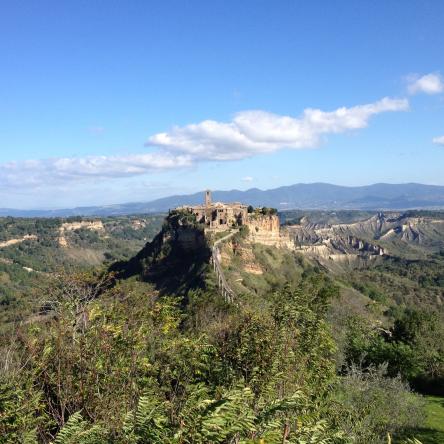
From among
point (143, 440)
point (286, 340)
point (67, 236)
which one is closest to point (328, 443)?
point (143, 440)

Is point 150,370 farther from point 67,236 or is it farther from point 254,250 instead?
point 67,236

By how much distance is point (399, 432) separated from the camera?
64.0 feet

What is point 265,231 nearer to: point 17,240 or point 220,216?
point 220,216

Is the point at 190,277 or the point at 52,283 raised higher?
the point at 52,283

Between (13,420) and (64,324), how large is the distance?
4134 millimetres

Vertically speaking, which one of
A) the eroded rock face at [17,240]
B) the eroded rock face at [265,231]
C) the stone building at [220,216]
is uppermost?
the stone building at [220,216]

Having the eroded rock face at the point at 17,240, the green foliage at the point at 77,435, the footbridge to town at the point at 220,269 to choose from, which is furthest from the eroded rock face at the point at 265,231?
the eroded rock face at the point at 17,240

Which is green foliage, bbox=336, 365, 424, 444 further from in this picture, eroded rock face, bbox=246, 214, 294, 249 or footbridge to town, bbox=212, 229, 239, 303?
eroded rock face, bbox=246, 214, 294, 249

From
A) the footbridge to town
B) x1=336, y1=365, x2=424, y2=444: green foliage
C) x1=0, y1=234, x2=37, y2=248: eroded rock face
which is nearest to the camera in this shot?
x1=336, y1=365, x2=424, y2=444: green foliage

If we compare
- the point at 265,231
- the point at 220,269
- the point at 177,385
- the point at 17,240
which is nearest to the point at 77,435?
the point at 177,385

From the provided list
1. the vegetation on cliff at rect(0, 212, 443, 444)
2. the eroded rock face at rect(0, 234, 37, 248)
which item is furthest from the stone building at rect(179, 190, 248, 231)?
the eroded rock face at rect(0, 234, 37, 248)

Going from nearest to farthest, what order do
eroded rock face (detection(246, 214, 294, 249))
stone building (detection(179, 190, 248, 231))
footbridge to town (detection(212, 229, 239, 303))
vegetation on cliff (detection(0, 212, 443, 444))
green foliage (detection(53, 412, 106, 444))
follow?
green foliage (detection(53, 412, 106, 444))
vegetation on cliff (detection(0, 212, 443, 444))
footbridge to town (detection(212, 229, 239, 303))
stone building (detection(179, 190, 248, 231))
eroded rock face (detection(246, 214, 294, 249))

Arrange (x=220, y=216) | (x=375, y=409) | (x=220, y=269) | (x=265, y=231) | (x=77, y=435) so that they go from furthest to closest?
1. (x=265, y=231)
2. (x=220, y=216)
3. (x=220, y=269)
4. (x=375, y=409)
5. (x=77, y=435)

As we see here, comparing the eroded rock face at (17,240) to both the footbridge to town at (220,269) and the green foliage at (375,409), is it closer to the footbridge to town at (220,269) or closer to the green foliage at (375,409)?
the footbridge to town at (220,269)
